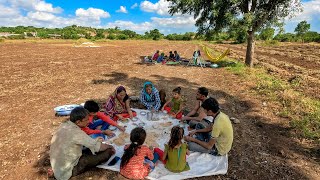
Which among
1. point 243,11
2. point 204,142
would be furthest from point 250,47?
point 204,142

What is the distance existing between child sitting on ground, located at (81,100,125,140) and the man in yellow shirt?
6.04ft

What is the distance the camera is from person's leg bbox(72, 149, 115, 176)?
415 cm

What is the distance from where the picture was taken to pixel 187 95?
9469 millimetres

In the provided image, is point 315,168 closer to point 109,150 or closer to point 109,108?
point 109,150

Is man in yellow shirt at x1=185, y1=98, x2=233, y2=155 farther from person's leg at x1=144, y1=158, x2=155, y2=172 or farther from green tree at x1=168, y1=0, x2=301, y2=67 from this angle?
green tree at x1=168, y1=0, x2=301, y2=67

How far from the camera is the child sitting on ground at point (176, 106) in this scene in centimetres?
684

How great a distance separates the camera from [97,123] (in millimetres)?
5797

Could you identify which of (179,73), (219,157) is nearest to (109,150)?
(219,157)

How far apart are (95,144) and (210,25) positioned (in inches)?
558

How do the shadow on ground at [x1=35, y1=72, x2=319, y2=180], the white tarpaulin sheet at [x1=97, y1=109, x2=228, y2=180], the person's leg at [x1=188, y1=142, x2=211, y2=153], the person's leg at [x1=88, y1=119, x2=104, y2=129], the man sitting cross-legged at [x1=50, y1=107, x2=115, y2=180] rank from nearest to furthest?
the man sitting cross-legged at [x1=50, y1=107, x2=115, y2=180] < the white tarpaulin sheet at [x1=97, y1=109, x2=228, y2=180] < the shadow on ground at [x1=35, y1=72, x2=319, y2=180] < the person's leg at [x1=188, y1=142, x2=211, y2=153] < the person's leg at [x1=88, y1=119, x2=104, y2=129]

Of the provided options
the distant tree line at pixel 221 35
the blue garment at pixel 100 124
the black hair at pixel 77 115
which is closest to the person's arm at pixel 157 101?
the blue garment at pixel 100 124

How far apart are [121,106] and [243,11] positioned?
454 inches

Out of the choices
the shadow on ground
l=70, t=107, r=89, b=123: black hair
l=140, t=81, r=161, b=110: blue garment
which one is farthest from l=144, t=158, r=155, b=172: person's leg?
l=140, t=81, r=161, b=110: blue garment

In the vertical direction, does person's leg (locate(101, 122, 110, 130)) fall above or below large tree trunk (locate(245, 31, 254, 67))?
below
